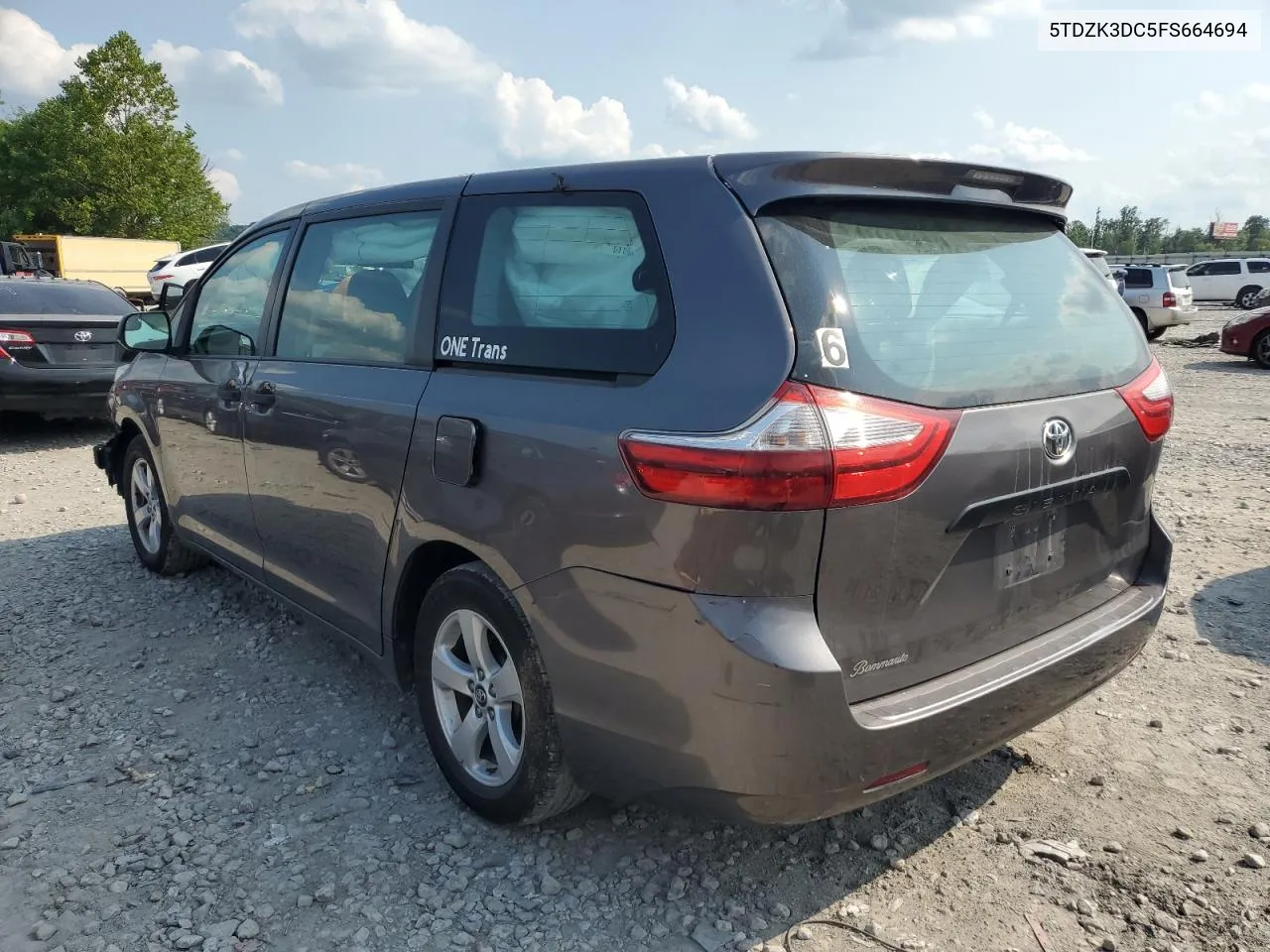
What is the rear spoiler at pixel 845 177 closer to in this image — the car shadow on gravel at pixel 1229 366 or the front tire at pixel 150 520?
the front tire at pixel 150 520

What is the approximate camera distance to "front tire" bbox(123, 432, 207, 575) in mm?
4938

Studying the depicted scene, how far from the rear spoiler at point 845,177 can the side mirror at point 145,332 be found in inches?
133

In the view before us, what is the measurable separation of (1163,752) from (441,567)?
2471mm

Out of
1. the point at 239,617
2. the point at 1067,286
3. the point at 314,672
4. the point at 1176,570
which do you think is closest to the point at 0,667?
the point at 239,617

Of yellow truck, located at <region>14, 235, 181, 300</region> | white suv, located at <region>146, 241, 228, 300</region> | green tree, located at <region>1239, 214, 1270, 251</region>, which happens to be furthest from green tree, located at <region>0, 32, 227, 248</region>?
green tree, located at <region>1239, 214, 1270, 251</region>

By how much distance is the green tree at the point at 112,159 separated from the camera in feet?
125

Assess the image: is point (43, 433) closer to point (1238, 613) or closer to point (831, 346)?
point (831, 346)

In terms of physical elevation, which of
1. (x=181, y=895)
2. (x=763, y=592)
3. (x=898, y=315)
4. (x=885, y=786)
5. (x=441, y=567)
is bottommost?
(x=181, y=895)

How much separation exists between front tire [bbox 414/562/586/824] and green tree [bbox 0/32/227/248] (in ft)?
137

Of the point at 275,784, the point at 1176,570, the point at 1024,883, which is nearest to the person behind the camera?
the point at 1024,883

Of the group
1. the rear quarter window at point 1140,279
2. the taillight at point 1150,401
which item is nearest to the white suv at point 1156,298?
the rear quarter window at point 1140,279

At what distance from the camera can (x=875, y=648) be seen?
2.20m

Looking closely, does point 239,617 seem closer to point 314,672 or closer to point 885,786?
point 314,672

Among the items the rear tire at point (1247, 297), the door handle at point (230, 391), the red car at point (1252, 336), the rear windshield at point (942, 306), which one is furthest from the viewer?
the rear tire at point (1247, 297)
